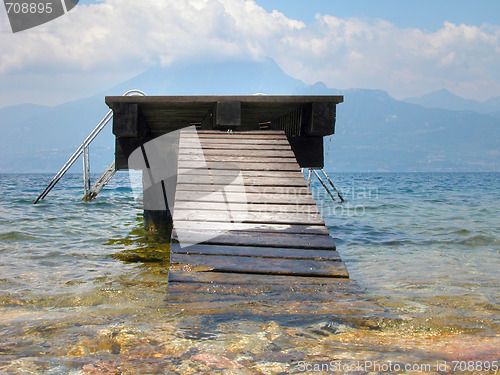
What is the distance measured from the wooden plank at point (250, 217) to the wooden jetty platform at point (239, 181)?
0.4 inches

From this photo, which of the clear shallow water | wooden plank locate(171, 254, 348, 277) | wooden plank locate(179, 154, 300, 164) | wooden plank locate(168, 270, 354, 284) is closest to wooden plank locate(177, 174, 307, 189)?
wooden plank locate(179, 154, 300, 164)

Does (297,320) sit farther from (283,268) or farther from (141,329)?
(141,329)

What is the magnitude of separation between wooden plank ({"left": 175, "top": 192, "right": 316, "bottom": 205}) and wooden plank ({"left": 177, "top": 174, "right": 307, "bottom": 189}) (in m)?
0.16

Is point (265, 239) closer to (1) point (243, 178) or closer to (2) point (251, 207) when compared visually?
(2) point (251, 207)

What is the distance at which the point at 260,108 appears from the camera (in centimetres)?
668

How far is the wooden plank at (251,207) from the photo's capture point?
4586 millimetres

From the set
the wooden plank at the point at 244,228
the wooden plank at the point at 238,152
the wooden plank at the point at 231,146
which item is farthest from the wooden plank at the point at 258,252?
the wooden plank at the point at 231,146

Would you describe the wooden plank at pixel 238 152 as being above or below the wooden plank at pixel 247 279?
above

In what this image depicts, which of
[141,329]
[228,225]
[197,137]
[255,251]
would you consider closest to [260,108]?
[197,137]

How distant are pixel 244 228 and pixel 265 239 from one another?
0.94 ft

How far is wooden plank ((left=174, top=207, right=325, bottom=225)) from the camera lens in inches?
173

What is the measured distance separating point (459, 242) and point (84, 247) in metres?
7.04

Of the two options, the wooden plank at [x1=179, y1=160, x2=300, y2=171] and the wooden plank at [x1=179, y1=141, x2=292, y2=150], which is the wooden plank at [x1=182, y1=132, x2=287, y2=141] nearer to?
the wooden plank at [x1=179, y1=141, x2=292, y2=150]

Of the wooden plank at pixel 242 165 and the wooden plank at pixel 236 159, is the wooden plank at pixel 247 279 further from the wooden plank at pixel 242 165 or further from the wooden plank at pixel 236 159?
the wooden plank at pixel 236 159
